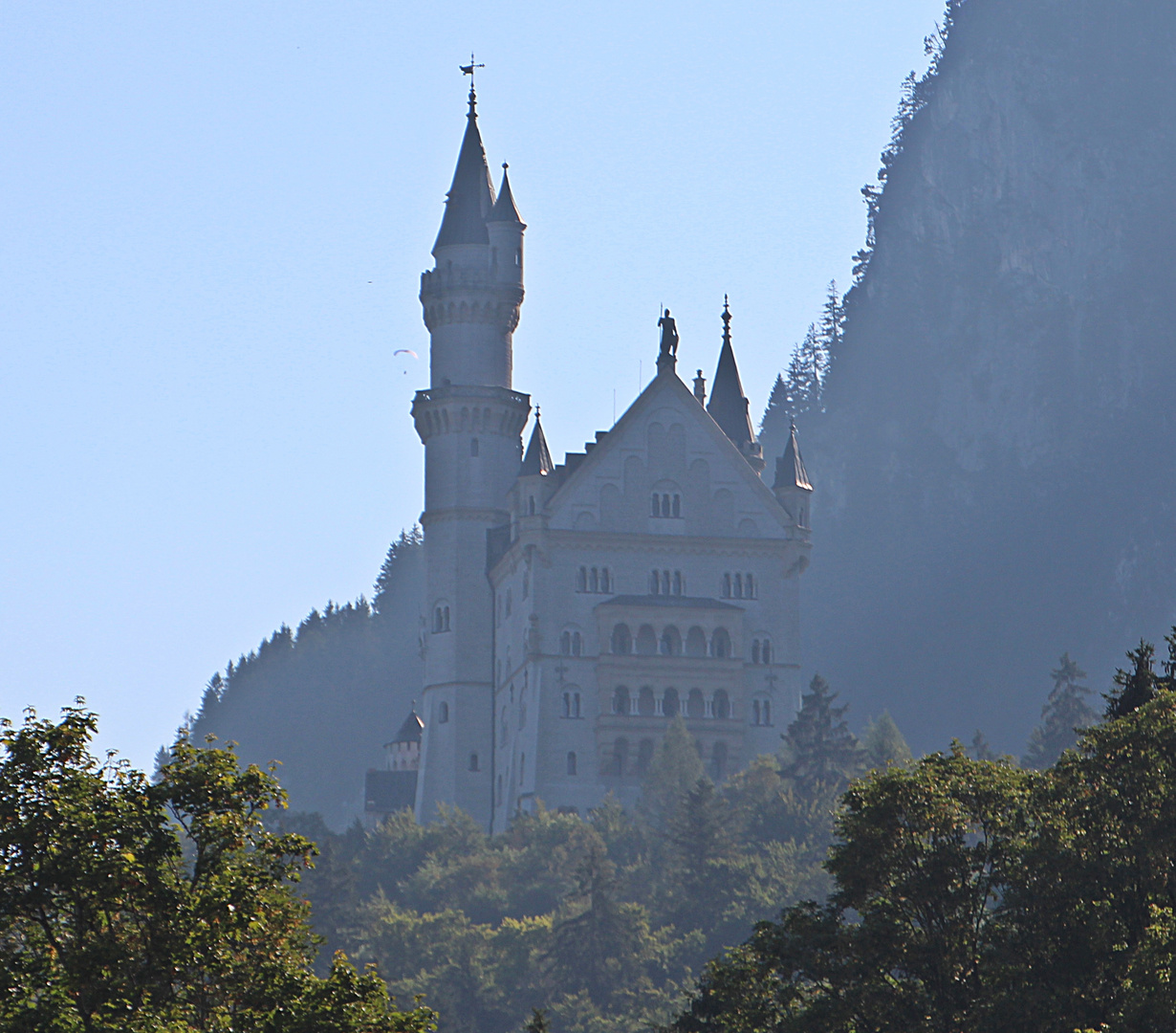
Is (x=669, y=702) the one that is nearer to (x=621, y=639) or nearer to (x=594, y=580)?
(x=621, y=639)

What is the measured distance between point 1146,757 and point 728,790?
74728 mm

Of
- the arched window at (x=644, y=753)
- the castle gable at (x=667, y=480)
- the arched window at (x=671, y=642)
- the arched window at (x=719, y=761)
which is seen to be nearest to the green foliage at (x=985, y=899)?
the arched window at (x=644, y=753)

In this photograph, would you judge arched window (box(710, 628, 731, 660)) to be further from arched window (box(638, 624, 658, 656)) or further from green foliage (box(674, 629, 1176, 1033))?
green foliage (box(674, 629, 1176, 1033))

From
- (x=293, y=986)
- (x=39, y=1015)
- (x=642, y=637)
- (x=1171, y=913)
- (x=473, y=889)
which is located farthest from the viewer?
(x=642, y=637)

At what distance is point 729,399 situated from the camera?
13512cm

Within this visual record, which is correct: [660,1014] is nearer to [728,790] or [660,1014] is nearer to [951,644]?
[728,790]

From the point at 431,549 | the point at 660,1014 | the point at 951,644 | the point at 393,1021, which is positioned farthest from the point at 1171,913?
the point at 951,644

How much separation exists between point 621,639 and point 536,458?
1006cm

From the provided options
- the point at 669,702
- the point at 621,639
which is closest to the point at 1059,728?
the point at 669,702

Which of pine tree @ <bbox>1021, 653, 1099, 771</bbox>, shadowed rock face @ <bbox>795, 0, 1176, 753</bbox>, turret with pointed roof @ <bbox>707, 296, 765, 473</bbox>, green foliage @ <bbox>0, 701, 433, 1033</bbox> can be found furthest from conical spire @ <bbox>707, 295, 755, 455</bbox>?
green foliage @ <bbox>0, 701, 433, 1033</bbox>

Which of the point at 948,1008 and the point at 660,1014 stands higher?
the point at 660,1014

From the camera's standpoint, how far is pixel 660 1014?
88812 mm

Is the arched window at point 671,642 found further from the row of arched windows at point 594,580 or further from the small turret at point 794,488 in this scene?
the small turret at point 794,488

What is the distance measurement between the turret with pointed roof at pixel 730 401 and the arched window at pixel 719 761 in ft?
57.7
